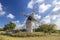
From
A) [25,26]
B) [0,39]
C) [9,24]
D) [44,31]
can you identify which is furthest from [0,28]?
[0,39]

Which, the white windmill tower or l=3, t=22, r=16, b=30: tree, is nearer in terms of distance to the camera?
the white windmill tower

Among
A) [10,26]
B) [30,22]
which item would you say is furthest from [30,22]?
[10,26]

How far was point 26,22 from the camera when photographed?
76.6 ft

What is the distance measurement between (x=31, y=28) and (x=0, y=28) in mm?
7883

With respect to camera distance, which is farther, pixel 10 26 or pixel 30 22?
pixel 10 26

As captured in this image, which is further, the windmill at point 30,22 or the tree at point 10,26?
the tree at point 10,26

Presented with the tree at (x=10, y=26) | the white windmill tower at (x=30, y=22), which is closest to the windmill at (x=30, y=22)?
the white windmill tower at (x=30, y=22)

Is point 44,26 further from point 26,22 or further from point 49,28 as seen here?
point 26,22

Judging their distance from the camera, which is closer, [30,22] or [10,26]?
[30,22]

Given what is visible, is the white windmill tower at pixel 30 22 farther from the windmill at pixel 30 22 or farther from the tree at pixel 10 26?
the tree at pixel 10 26

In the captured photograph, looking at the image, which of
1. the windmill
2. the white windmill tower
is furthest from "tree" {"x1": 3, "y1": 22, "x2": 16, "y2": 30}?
the white windmill tower

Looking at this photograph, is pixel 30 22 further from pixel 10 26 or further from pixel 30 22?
pixel 10 26

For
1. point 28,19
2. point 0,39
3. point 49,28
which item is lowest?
point 0,39

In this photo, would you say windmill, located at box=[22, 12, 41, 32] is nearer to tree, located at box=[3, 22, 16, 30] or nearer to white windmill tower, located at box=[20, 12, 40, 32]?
white windmill tower, located at box=[20, 12, 40, 32]
